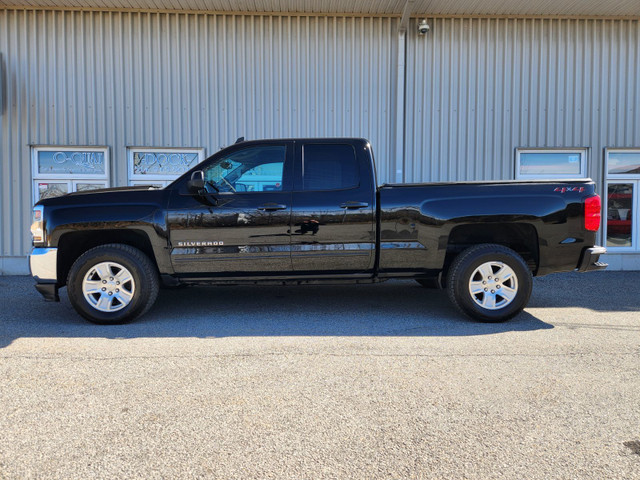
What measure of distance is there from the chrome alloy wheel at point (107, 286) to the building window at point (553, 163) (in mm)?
7322

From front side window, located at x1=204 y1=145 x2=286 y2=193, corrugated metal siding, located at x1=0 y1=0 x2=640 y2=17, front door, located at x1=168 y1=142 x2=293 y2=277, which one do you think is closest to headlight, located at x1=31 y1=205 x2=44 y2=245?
front door, located at x1=168 y1=142 x2=293 y2=277

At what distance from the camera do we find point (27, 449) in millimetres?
2551

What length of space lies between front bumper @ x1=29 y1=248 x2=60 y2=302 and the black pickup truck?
0.04 ft

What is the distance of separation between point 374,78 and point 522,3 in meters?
2.76

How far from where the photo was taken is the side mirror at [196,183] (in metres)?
4.93

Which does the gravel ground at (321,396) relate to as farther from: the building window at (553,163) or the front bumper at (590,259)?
the building window at (553,163)

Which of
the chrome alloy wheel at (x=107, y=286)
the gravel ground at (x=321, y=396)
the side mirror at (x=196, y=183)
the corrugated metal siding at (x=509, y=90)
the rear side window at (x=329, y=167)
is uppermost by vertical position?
the corrugated metal siding at (x=509, y=90)

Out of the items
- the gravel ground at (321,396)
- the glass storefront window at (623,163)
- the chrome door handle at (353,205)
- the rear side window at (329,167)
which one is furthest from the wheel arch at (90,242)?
the glass storefront window at (623,163)

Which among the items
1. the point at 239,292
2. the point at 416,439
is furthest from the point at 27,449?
the point at 239,292

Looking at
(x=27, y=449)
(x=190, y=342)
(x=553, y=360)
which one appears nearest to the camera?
(x=27, y=449)

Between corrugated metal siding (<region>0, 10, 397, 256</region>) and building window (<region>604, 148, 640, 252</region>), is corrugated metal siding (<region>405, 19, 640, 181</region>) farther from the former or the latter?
corrugated metal siding (<region>0, 10, 397, 256</region>)

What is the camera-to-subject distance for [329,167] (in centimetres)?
536

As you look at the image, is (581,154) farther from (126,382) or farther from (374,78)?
(126,382)

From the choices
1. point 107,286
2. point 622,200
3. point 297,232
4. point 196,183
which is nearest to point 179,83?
point 196,183
